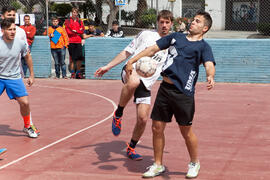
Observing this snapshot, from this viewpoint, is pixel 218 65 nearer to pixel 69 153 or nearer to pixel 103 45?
pixel 103 45

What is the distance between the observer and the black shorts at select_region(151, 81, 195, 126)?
5.38 meters

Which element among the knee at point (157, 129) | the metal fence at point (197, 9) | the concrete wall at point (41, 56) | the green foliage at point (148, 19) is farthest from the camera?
the metal fence at point (197, 9)

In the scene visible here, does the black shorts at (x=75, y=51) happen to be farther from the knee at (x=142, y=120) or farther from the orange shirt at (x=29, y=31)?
the knee at (x=142, y=120)

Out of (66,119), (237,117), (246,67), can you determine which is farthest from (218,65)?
(66,119)

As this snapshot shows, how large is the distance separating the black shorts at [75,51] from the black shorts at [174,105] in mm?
10081

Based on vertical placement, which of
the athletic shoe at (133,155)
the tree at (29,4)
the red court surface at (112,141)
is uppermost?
the tree at (29,4)

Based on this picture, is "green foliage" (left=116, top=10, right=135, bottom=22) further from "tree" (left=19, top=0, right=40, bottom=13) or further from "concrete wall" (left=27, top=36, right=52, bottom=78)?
"concrete wall" (left=27, top=36, right=52, bottom=78)

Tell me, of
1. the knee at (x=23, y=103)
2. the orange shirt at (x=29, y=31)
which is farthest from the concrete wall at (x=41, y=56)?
the knee at (x=23, y=103)

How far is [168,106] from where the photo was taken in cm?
547

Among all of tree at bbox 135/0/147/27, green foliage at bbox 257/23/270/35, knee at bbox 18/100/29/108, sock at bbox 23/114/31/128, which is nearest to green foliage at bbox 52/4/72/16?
tree at bbox 135/0/147/27

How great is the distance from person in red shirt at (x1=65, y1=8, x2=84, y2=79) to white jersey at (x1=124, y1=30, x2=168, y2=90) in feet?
29.2

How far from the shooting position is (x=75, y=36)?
15.2m

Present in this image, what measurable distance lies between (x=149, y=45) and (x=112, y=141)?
6.27 ft

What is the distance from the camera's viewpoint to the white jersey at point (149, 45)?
6156 millimetres
